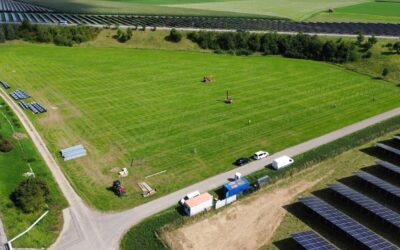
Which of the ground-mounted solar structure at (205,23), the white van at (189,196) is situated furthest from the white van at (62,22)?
the white van at (189,196)

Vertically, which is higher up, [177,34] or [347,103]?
[177,34]

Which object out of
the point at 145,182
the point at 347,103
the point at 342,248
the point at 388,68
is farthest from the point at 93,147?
the point at 388,68

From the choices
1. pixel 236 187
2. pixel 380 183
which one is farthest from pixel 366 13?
pixel 236 187

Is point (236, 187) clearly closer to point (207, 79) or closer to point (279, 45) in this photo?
point (207, 79)

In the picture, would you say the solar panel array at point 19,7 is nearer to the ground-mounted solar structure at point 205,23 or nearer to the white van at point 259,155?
the ground-mounted solar structure at point 205,23

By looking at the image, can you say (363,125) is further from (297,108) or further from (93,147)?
(93,147)
